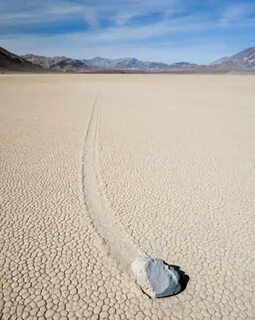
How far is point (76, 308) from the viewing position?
2.93 metres

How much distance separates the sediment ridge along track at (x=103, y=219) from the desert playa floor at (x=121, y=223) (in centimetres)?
2

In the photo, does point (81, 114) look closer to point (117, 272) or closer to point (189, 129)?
point (189, 129)

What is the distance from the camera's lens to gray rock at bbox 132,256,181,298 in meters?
3.05

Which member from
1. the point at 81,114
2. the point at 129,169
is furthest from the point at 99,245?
the point at 81,114

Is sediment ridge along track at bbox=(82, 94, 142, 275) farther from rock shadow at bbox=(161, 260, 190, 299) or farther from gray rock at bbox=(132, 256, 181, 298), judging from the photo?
rock shadow at bbox=(161, 260, 190, 299)

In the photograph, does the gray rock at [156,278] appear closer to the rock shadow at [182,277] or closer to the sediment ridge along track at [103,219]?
the rock shadow at [182,277]

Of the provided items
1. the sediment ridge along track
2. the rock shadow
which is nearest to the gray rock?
the rock shadow

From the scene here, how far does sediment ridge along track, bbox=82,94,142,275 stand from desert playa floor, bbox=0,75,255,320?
0.02m

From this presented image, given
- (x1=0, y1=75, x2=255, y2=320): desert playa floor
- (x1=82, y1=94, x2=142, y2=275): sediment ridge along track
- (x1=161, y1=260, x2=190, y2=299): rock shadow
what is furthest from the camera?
(x1=82, y1=94, x2=142, y2=275): sediment ridge along track

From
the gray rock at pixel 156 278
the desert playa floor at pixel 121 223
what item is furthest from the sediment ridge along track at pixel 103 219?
the gray rock at pixel 156 278

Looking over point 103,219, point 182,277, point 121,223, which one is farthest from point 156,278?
point 103,219

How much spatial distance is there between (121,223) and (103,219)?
275mm

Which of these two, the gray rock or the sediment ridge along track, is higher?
the gray rock

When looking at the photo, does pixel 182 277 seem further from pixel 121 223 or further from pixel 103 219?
pixel 103 219
